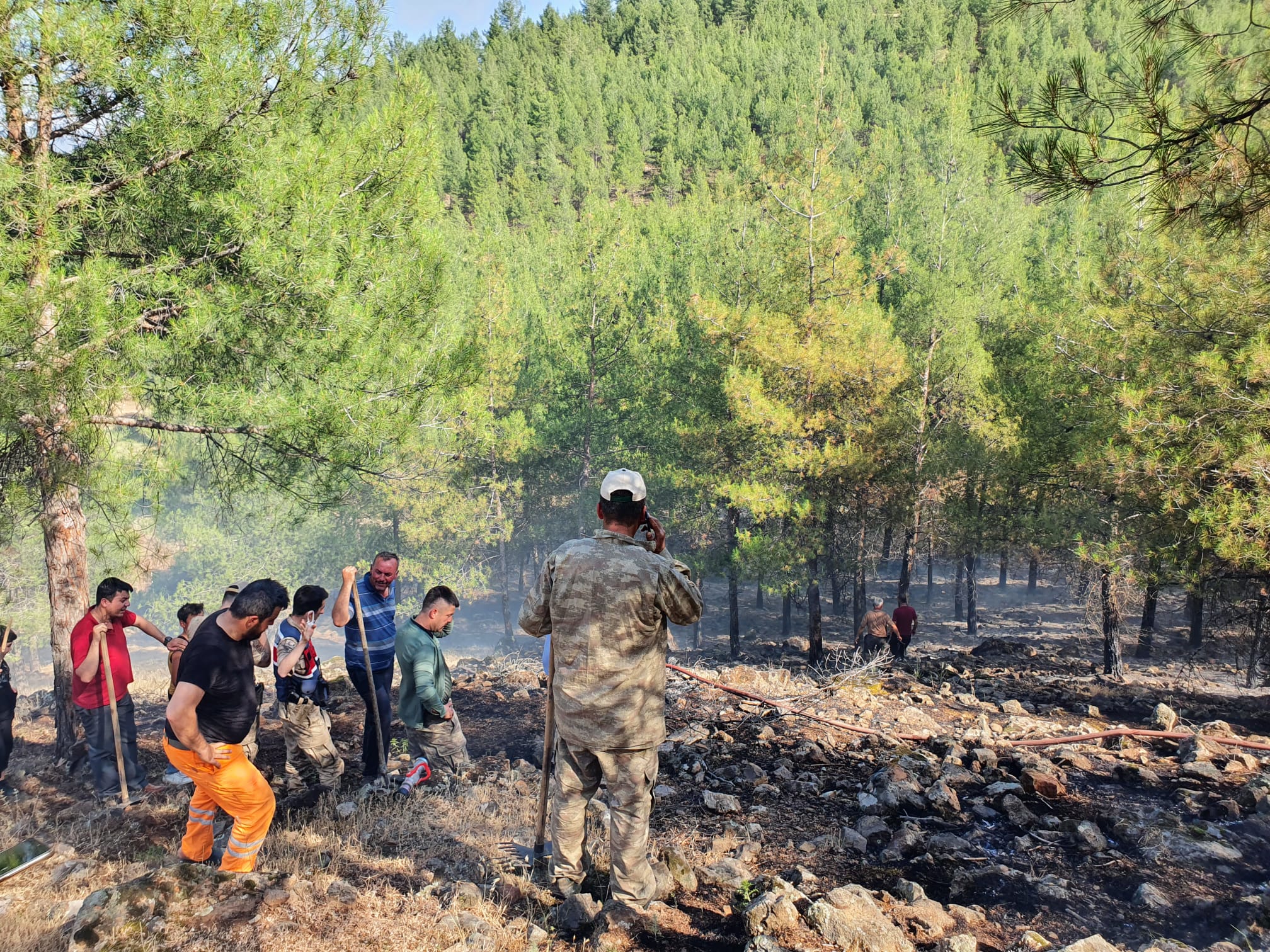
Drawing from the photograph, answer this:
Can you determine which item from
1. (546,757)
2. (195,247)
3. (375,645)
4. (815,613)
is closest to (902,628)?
(815,613)

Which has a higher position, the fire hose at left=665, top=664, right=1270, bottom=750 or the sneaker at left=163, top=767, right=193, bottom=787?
the fire hose at left=665, top=664, right=1270, bottom=750

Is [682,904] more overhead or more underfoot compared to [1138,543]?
more underfoot

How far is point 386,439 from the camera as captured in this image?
6934mm

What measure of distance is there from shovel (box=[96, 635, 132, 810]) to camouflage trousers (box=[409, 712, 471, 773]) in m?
1.99

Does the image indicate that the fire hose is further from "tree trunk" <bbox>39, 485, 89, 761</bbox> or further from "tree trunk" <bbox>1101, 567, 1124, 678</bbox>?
"tree trunk" <bbox>39, 485, 89, 761</bbox>

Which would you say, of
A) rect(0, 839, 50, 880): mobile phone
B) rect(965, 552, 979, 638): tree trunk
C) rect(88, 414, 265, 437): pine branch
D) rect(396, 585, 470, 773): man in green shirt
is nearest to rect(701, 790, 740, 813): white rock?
rect(396, 585, 470, 773): man in green shirt

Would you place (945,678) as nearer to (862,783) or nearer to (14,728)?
(862,783)

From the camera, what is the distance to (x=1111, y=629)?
40.5 feet

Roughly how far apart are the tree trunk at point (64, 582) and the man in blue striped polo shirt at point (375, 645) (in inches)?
103

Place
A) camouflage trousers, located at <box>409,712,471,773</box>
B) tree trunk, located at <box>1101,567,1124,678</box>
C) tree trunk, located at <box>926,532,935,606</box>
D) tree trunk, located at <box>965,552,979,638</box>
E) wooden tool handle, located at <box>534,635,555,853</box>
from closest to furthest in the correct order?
wooden tool handle, located at <box>534,635,555,853</box>, camouflage trousers, located at <box>409,712,471,773</box>, tree trunk, located at <box>1101,567,1124,678</box>, tree trunk, located at <box>926,532,935,606</box>, tree trunk, located at <box>965,552,979,638</box>

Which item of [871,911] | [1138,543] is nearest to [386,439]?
[871,911]

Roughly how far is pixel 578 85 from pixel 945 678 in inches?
3099

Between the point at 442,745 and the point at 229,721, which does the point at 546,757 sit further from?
the point at 442,745

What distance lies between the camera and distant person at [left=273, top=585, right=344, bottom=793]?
498 centimetres
